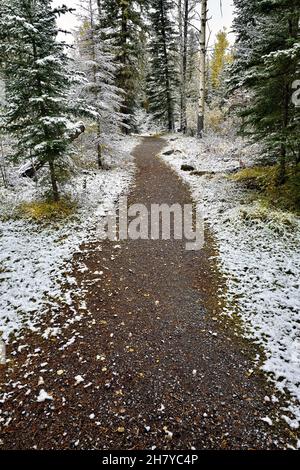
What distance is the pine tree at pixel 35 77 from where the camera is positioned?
7742 millimetres

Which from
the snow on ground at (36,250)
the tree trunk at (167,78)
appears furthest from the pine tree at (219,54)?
the snow on ground at (36,250)

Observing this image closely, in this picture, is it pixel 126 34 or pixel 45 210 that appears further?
pixel 126 34

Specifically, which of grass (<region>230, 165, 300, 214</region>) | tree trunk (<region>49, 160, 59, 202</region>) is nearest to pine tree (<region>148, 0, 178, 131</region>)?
grass (<region>230, 165, 300, 214</region>)

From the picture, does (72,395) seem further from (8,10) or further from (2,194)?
(8,10)

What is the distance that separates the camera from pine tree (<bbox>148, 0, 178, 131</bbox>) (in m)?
27.8

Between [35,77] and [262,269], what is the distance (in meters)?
8.50

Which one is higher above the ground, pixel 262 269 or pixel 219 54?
pixel 219 54

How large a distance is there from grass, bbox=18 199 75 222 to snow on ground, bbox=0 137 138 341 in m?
0.32

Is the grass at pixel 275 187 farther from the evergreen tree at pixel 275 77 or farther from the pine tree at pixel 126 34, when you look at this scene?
the pine tree at pixel 126 34

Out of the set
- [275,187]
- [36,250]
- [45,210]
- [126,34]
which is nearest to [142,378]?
[36,250]

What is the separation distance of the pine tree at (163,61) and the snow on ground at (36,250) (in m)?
24.3

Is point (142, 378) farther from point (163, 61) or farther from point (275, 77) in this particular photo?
point (163, 61)

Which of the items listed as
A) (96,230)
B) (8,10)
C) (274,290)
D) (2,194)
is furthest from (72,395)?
(8,10)

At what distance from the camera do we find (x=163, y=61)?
30109 millimetres
